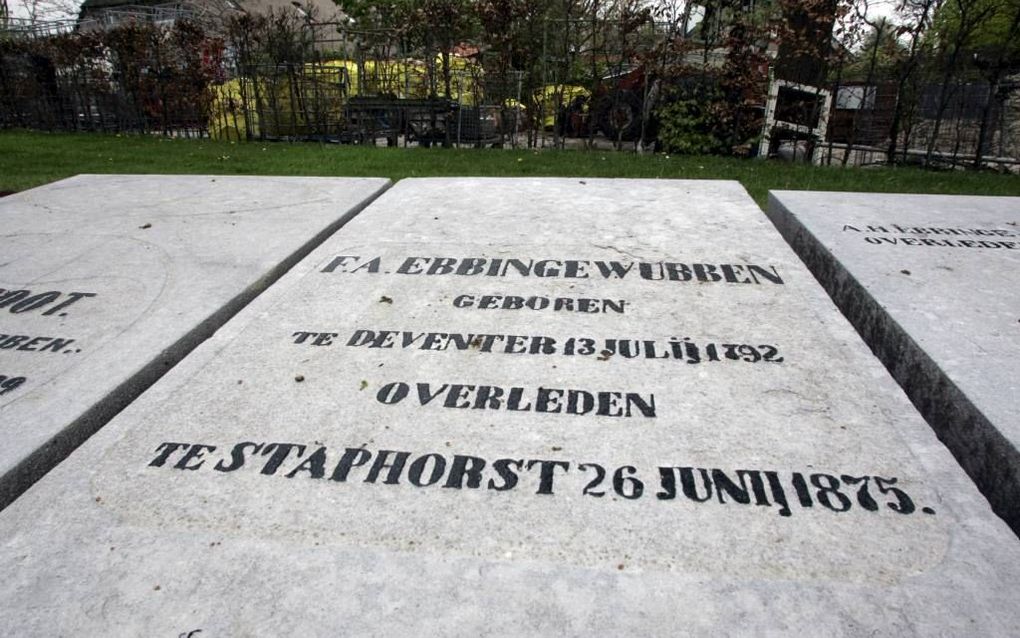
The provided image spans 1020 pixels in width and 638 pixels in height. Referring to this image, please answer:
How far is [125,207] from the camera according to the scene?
4.41 metres

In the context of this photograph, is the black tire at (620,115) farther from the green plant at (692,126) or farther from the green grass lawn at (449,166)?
the green grass lawn at (449,166)

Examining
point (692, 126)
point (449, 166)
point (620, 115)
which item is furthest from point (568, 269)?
point (620, 115)

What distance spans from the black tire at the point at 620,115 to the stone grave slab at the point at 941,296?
620cm

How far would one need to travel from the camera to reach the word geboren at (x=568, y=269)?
3.11 m

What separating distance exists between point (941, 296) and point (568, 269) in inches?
61.1

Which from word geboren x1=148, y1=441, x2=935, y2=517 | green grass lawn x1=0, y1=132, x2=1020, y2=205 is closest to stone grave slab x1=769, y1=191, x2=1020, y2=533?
word geboren x1=148, y1=441, x2=935, y2=517

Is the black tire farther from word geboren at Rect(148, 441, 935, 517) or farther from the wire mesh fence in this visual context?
word geboren at Rect(148, 441, 935, 517)

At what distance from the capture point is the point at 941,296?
9.20 feet

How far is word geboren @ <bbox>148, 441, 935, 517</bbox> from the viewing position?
1.73 metres

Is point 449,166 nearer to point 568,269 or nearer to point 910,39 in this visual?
point 568,269

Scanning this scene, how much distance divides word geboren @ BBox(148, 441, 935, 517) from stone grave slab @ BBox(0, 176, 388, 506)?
0.43 m

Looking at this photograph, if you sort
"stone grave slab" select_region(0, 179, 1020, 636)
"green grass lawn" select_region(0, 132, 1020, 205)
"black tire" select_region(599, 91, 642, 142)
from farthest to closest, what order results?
1. "black tire" select_region(599, 91, 642, 142)
2. "green grass lawn" select_region(0, 132, 1020, 205)
3. "stone grave slab" select_region(0, 179, 1020, 636)

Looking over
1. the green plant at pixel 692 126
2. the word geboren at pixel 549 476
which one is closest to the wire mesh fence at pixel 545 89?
the green plant at pixel 692 126

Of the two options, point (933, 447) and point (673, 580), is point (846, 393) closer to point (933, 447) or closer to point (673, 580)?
point (933, 447)
